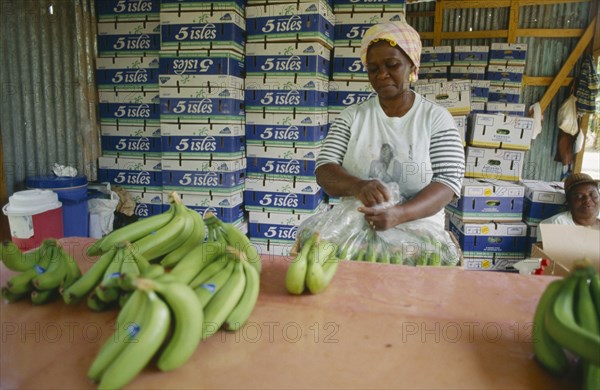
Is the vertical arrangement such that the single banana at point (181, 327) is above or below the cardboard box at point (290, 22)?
Answer: below

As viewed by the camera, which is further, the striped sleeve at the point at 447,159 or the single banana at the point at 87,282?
the striped sleeve at the point at 447,159

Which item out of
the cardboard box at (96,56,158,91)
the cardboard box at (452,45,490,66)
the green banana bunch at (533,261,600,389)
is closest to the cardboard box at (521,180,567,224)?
the cardboard box at (452,45,490,66)

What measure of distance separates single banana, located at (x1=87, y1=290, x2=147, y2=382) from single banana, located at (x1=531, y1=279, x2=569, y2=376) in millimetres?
Result: 931

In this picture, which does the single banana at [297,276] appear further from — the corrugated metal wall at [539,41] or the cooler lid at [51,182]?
the corrugated metal wall at [539,41]

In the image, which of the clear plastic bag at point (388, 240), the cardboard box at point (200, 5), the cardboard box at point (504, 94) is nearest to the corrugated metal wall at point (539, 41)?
the cardboard box at point (504, 94)

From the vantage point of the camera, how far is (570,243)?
1101mm

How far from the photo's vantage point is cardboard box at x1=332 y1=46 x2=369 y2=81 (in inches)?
169

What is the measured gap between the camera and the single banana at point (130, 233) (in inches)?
53.0

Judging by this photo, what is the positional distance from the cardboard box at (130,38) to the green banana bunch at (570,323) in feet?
14.2

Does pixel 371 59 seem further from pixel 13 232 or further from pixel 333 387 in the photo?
pixel 13 232

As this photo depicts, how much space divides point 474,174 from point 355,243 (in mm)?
3640

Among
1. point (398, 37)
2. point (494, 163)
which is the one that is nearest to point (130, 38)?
point (398, 37)

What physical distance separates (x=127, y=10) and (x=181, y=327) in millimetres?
4314

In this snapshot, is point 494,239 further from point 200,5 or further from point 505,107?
point 200,5
